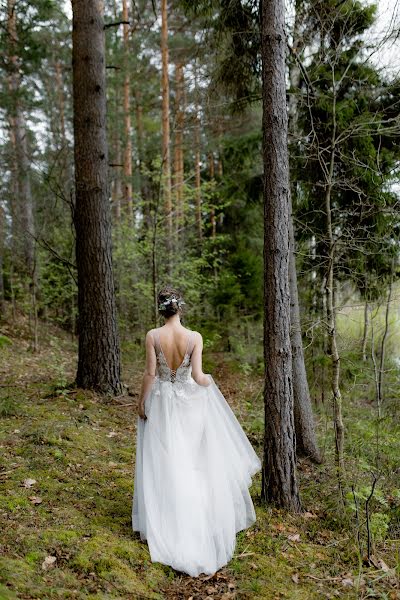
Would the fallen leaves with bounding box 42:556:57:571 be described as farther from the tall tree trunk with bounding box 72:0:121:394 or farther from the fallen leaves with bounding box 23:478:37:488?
the tall tree trunk with bounding box 72:0:121:394

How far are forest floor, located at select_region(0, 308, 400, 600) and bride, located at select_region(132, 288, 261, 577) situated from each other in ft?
0.58

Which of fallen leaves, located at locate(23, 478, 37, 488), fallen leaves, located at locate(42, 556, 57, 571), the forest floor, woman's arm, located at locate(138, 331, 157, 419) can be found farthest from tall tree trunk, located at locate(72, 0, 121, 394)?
fallen leaves, located at locate(42, 556, 57, 571)

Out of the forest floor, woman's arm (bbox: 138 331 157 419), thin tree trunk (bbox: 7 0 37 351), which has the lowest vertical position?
the forest floor

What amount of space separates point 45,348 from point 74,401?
6.18m

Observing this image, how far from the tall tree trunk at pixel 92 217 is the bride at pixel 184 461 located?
3638 millimetres

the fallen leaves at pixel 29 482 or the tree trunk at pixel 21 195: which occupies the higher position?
the tree trunk at pixel 21 195

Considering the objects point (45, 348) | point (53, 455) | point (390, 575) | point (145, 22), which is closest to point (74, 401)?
point (53, 455)

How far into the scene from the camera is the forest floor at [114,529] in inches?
142

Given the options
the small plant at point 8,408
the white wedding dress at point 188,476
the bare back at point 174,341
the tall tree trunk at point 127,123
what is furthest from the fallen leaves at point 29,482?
the tall tree trunk at point 127,123

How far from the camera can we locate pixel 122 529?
173 inches

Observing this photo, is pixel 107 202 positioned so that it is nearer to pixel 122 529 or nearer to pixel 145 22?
pixel 122 529

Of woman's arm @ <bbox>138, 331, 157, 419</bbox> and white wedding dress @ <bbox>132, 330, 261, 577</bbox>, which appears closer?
white wedding dress @ <bbox>132, 330, 261, 577</bbox>

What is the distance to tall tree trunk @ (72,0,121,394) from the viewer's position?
7996mm

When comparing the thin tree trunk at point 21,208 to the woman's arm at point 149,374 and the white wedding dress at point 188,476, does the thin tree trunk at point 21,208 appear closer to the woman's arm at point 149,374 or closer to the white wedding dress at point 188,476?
the woman's arm at point 149,374
